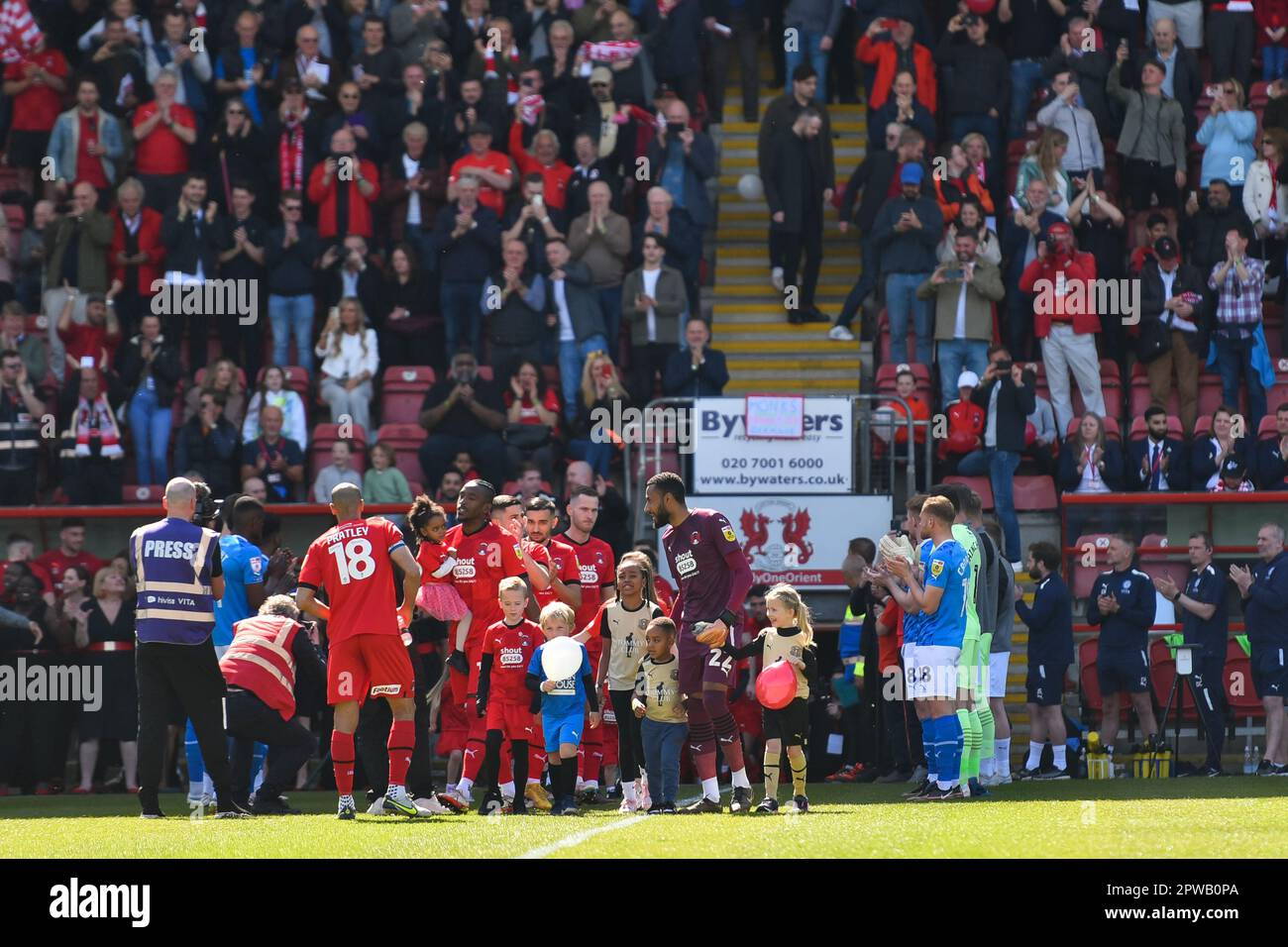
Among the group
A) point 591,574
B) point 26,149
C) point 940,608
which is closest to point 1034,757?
point 591,574

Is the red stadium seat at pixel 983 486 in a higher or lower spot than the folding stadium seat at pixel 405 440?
lower

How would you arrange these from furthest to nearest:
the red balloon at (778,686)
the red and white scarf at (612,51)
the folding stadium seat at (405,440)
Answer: the red and white scarf at (612,51), the folding stadium seat at (405,440), the red balloon at (778,686)

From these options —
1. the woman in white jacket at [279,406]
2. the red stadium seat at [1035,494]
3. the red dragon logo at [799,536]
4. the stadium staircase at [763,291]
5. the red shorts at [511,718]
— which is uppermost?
the stadium staircase at [763,291]

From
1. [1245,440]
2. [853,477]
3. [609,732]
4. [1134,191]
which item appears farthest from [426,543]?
[1134,191]

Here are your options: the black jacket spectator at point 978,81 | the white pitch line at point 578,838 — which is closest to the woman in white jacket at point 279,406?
the black jacket spectator at point 978,81

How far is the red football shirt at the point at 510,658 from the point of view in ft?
45.5

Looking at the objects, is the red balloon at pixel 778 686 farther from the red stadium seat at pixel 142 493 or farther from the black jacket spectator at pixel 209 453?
the red stadium seat at pixel 142 493

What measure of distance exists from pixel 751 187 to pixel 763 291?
139cm

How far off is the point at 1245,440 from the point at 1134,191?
3984mm

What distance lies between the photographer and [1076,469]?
19.4 m

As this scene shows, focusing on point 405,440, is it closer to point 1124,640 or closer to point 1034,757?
point 1034,757

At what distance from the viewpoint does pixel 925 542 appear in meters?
13.4

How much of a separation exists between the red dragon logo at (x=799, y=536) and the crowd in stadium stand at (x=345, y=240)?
6.52 ft
